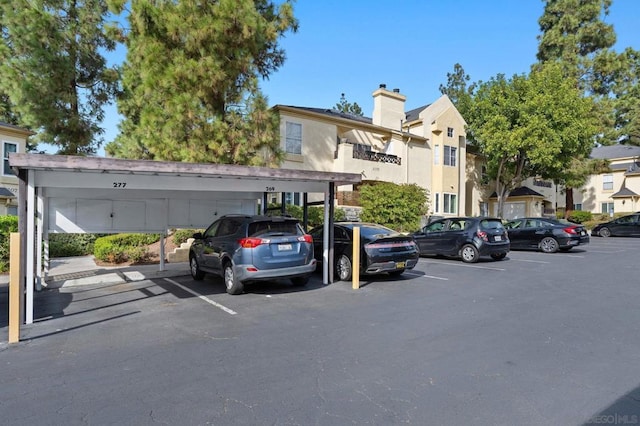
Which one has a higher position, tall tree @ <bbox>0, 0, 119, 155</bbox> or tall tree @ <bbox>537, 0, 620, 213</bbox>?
tall tree @ <bbox>537, 0, 620, 213</bbox>

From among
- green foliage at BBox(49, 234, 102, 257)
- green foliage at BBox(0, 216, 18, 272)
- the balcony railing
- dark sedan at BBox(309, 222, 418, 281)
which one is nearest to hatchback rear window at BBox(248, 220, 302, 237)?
dark sedan at BBox(309, 222, 418, 281)

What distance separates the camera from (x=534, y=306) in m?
7.66

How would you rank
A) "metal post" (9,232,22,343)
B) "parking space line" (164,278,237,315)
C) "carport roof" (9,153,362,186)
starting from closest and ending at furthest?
1. "metal post" (9,232,22,343)
2. "carport roof" (9,153,362,186)
3. "parking space line" (164,278,237,315)

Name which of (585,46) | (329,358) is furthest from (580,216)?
(329,358)

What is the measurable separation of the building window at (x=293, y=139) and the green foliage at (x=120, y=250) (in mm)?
9622

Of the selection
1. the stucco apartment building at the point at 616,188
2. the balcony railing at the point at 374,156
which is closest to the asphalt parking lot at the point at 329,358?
the balcony railing at the point at 374,156

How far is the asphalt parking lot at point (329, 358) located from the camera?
370 centimetres

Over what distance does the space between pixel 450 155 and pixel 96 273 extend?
24681mm

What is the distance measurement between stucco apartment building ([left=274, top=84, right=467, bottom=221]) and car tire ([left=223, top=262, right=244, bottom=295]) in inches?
526

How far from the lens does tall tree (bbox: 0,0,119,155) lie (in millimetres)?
15375

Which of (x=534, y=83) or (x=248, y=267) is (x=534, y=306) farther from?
(x=534, y=83)

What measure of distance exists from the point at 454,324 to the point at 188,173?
5453 millimetres

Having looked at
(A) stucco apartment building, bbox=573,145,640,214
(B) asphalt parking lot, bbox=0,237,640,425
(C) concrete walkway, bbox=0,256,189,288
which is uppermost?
(A) stucco apartment building, bbox=573,145,640,214

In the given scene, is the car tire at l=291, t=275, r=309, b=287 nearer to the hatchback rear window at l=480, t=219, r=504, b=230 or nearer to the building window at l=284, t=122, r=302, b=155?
the hatchback rear window at l=480, t=219, r=504, b=230
